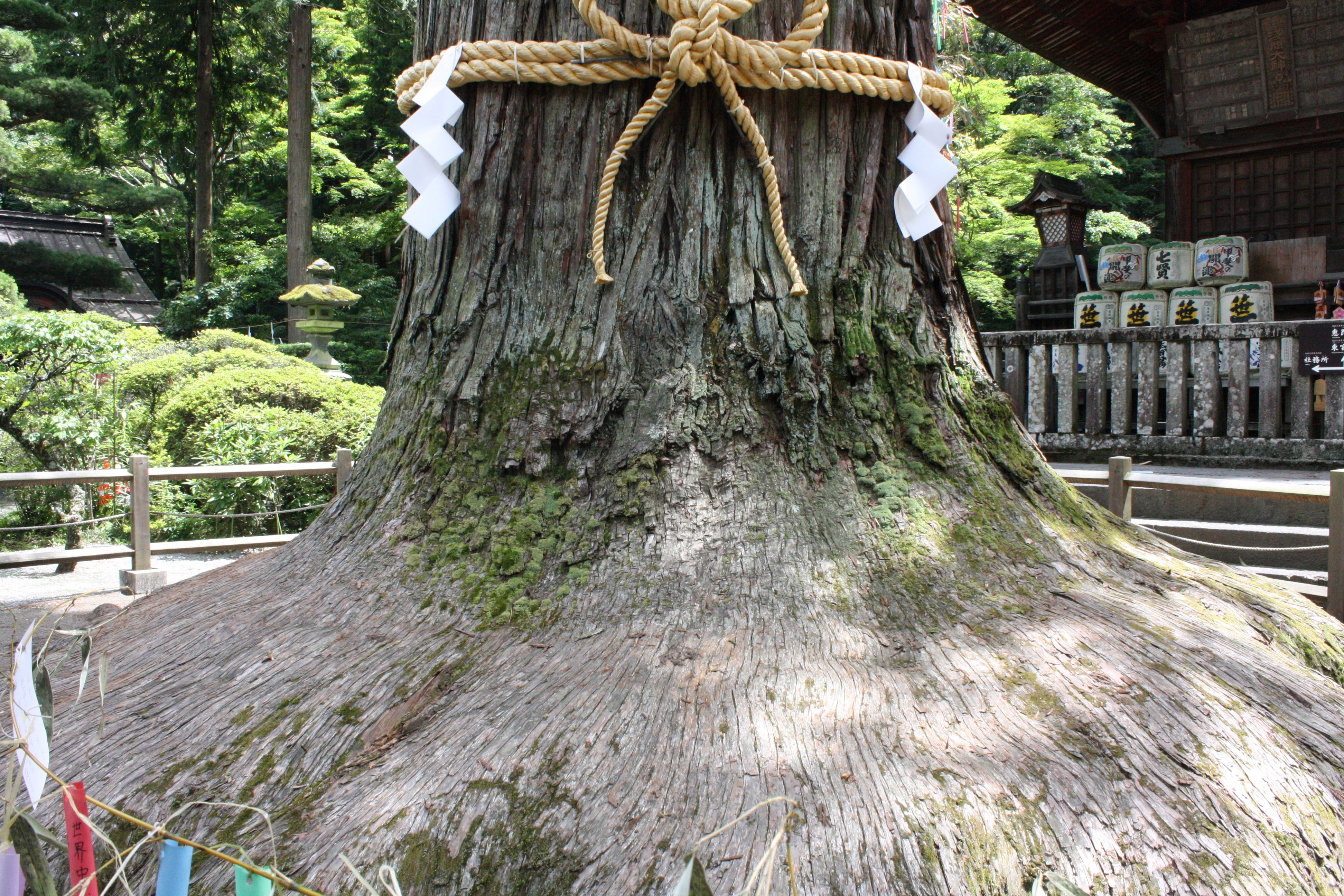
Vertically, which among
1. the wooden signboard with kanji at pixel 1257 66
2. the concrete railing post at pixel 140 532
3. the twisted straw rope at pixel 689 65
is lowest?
the concrete railing post at pixel 140 532

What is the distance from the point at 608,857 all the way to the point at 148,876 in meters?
0.65

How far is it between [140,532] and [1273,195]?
11241 millimetres

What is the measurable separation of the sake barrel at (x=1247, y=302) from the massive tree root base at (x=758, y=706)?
27.4ft

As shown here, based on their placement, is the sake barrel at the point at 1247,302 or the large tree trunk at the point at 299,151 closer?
the sake barrel at the point at 1247,302

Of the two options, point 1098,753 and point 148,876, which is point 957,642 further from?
point 148,876

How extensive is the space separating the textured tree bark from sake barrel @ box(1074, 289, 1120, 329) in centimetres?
1768

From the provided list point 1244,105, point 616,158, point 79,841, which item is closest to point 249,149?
point 1244,105

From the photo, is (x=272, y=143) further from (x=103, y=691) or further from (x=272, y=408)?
(x=103, y=691)

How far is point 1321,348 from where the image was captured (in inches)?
219

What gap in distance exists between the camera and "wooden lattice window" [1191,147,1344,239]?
9.35 meters

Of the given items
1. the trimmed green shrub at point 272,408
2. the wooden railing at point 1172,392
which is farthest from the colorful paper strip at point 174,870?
the trimmed green shrub at point 272,408

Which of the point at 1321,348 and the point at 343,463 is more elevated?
the point at 1321,348

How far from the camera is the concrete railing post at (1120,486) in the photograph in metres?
4.43

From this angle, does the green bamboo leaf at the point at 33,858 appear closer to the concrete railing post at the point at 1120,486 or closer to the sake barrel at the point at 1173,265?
the concrete railing post at the point at 1120,486
